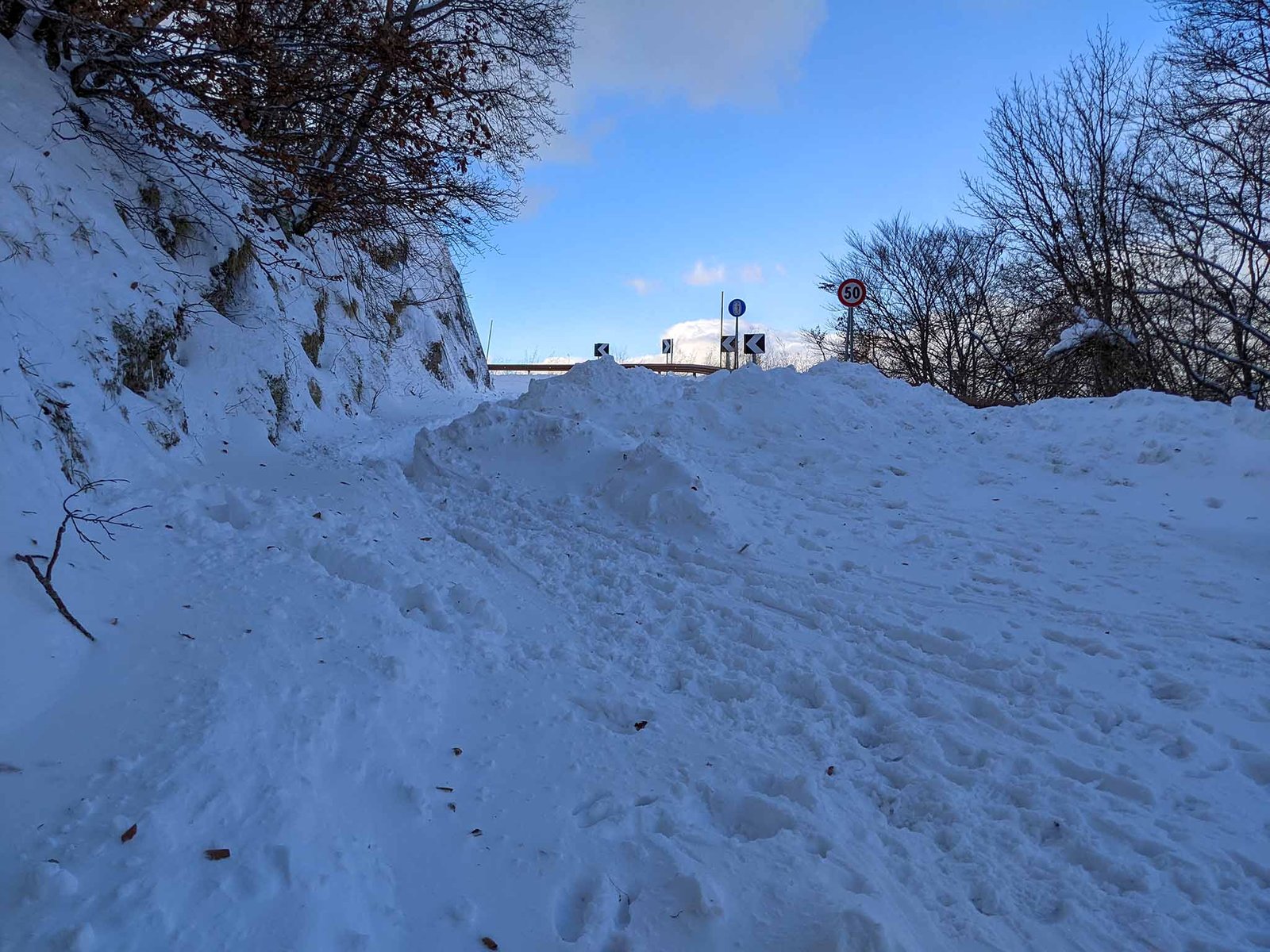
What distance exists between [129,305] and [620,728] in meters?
4.92

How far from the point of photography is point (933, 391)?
34.9 ft

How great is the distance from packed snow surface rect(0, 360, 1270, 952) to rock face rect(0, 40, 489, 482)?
48 centimetres

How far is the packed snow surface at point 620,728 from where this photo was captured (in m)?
2.19

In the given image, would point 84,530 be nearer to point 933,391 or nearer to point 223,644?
point 223,644

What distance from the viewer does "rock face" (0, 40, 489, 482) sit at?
4.21 m

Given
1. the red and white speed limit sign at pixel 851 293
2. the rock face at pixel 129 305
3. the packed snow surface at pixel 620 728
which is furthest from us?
the red and white speed limit sign at pixel 851 293

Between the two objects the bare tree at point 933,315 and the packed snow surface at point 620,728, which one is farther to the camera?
the bare tree at point 933,315

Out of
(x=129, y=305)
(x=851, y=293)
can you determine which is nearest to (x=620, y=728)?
(x=129, y=305)

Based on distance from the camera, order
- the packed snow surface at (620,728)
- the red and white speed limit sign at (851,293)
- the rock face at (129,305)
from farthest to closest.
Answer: the red and white speed limit sign at (851,293) → the rock face at (129,305) → the packed snow surface at (620,728)

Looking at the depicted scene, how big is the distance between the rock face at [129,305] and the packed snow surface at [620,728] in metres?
0.48

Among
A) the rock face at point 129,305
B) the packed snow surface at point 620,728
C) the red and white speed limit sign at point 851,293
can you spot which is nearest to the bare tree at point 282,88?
the rock face at point 129,305

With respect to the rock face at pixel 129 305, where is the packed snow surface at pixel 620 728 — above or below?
below

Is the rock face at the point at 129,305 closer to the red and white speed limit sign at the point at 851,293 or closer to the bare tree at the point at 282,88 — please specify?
the bare tree at the point at 282,88

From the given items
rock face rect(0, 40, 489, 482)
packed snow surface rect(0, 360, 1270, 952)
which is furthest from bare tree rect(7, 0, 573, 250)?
packed snow surface rect(0, 360, 1270, 952)
